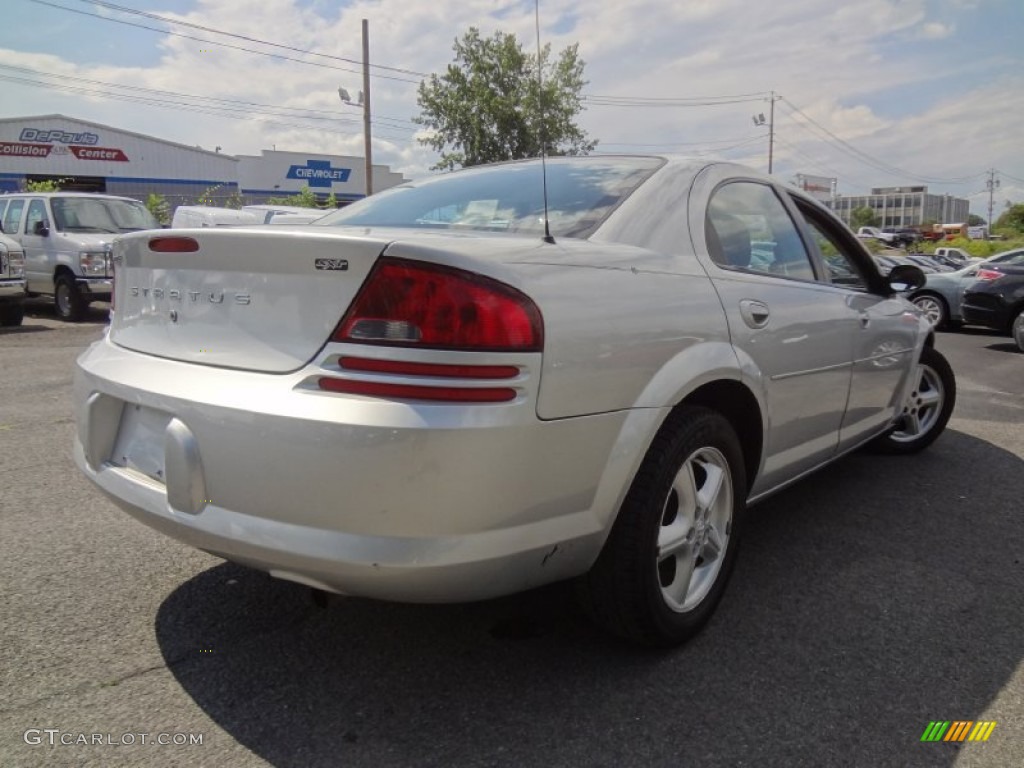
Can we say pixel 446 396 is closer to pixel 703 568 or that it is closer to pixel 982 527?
pixel 703 568

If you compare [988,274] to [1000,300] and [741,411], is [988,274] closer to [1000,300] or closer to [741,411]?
[1000,300]

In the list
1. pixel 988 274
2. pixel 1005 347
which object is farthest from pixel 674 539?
pixel 1005 347

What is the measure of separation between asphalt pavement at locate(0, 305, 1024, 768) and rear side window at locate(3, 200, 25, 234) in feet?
37.5

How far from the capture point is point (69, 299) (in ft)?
39.8

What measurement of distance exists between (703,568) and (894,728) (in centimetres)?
70

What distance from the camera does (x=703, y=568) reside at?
258 cm

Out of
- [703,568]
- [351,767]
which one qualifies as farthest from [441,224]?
[351,767]

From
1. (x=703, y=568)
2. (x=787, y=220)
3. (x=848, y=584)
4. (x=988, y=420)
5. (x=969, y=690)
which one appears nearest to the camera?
(x=969, y=690)

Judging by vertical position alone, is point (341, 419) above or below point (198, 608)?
above

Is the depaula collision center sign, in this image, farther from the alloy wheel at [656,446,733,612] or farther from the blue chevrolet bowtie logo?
the alloy wheel at [656,446,733,612]

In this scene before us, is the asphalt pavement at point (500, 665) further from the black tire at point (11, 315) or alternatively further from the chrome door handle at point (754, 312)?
the black tire at point (11, 315)

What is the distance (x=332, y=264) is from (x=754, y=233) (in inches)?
72.9

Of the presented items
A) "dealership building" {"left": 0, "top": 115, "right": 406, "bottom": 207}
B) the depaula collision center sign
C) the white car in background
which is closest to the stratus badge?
the white car in background

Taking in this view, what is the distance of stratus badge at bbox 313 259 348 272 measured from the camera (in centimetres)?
191
